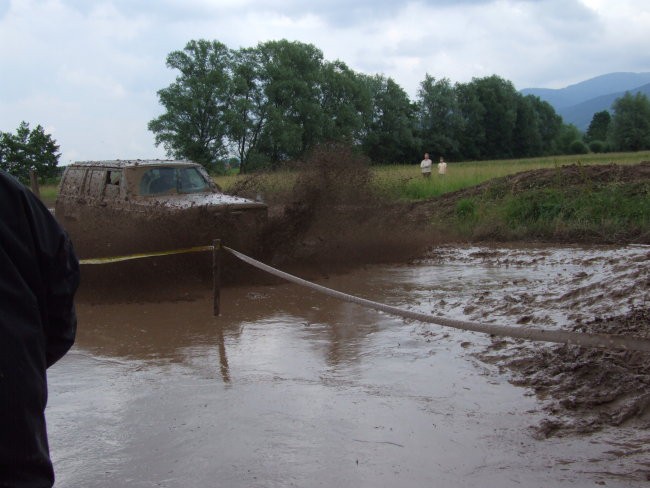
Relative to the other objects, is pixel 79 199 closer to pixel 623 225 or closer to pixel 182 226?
pixel 182 226

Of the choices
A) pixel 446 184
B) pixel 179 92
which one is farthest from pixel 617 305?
pixel 179 92

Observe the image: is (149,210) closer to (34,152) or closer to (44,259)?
(44,259)

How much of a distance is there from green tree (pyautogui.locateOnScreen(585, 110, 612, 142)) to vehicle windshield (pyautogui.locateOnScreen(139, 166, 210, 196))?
376 ft

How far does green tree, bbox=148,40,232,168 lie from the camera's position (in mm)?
60406

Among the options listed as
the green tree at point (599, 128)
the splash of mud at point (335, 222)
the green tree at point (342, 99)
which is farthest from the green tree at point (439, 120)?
the splash of mud at point (335, 222)

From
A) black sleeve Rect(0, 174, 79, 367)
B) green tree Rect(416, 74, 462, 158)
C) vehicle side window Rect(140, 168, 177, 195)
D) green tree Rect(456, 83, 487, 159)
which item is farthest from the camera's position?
green tree Rect(456, 83, 487, 159)

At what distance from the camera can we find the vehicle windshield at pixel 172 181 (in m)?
11.2

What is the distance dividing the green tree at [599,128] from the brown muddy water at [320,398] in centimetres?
11649

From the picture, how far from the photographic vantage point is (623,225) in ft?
45.7

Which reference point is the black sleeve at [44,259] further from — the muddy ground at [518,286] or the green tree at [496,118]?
the green tree at [496,118]

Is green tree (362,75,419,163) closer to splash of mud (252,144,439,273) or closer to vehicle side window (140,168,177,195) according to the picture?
splash of mud (252,144,439,273)

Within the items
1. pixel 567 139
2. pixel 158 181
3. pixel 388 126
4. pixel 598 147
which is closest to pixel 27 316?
pixel 158 181

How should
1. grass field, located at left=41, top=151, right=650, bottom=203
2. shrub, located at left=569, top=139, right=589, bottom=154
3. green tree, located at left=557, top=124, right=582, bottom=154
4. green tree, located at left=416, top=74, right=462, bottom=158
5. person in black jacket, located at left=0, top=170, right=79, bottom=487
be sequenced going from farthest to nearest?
green tree, located at left=557, top=124, right=582, bottom=154
shrub, located at left=569, top=139, right=589, bottom=154
green tree, located at left=416, top=74, right=462, bottom=158
grass field, located at left=41, top=151, right=650, bottom=203
person in black jacket, located at left=0, top=170, right=79, bottom=487

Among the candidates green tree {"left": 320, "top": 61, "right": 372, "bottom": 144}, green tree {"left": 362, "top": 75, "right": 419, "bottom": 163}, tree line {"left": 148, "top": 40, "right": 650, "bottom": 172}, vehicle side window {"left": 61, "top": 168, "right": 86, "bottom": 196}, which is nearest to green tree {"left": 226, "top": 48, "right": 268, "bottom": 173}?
tree line {"left": 148, "top": 40, "right": 650, "bottom": 172}
